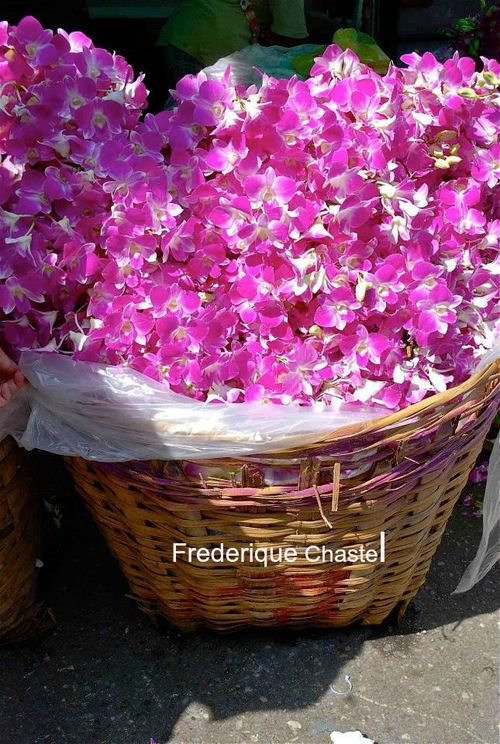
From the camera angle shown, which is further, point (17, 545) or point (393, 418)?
point (17, 545)

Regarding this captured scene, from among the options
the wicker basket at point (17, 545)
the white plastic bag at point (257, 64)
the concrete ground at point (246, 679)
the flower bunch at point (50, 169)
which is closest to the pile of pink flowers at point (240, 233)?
the flower bunch at point (50, 169)

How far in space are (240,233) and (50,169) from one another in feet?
1.10

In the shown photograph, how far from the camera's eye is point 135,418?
1220 millimetres

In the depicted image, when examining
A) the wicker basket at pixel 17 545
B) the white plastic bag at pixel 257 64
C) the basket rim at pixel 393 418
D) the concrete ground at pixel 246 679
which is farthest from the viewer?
the white plastic bag at pixel 257 64

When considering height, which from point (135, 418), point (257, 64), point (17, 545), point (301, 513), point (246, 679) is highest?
point (257, 64)

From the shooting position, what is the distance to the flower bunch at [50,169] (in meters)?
1.22

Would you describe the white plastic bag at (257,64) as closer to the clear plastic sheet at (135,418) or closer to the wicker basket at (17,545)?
the clear plastic sheet at (135,418)

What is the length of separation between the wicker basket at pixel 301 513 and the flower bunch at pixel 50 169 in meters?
0.34

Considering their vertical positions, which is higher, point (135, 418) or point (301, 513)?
point (135, 418)

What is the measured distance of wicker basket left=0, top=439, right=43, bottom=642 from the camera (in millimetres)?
1414

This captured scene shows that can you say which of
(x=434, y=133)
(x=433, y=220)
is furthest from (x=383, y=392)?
(x=434, y=133)

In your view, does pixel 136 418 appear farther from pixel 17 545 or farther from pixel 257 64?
pixel 257 64

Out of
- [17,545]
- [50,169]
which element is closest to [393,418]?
[50,169]

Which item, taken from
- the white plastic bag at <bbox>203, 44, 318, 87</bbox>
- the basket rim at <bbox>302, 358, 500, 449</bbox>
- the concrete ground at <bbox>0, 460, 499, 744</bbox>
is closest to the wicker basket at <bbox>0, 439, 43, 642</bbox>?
the concrete ground at <bbox>0, 460, 499, 744</bbox>
